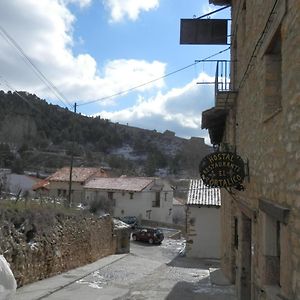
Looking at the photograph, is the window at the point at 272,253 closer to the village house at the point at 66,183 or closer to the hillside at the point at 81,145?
Result: the village house at the point at 66,183

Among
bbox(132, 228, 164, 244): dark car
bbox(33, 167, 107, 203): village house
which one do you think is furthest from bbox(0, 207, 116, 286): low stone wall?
bbox(33, 167, 107, 203): village house

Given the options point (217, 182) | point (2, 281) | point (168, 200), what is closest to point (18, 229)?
point (2, 281)

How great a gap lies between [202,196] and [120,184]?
26.3 meters

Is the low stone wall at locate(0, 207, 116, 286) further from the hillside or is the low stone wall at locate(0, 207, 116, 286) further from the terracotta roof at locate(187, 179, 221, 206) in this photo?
the hillside

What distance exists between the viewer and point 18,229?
13453 millimetres

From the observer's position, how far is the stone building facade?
5.07 m

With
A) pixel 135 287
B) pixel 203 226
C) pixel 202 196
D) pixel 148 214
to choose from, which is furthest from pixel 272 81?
pixel 148 214

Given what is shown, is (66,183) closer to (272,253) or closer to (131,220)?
(131,220)

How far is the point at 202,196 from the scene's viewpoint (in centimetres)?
2705

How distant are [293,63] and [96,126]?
9919 cm

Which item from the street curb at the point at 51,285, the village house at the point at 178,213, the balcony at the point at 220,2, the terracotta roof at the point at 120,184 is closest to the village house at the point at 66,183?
the terracotta roof at the point at 120,184

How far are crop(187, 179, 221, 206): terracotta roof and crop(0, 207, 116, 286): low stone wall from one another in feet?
21.5

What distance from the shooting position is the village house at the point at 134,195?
167 feet

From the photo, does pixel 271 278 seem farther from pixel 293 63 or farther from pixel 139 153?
pixel 139 153
